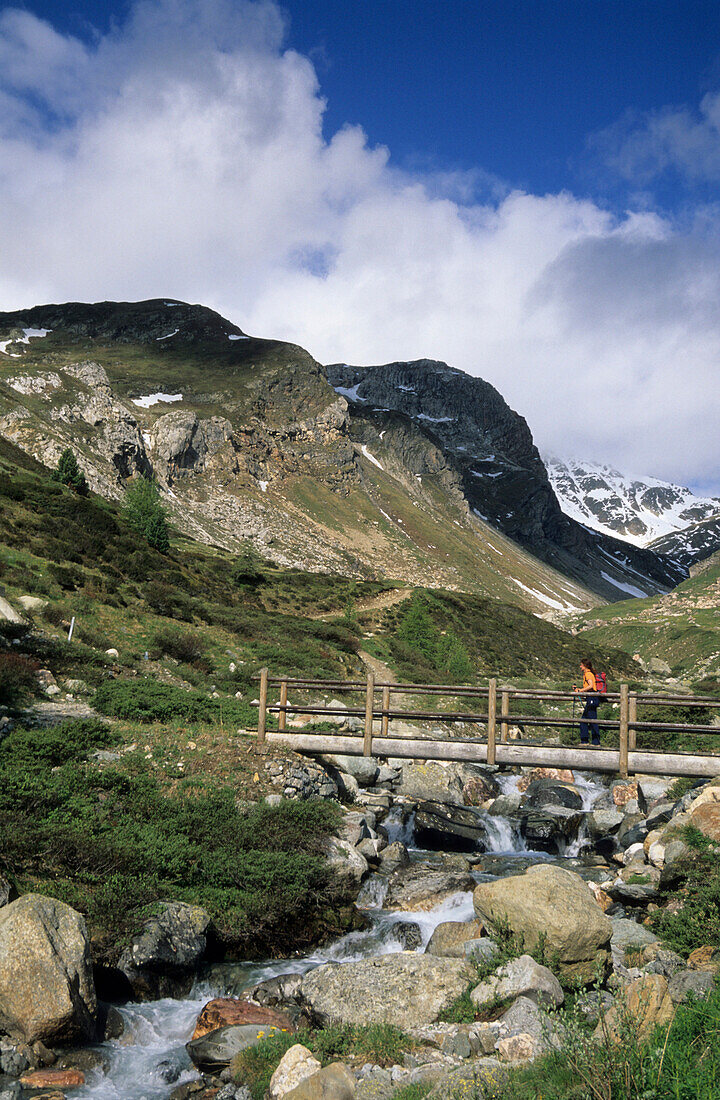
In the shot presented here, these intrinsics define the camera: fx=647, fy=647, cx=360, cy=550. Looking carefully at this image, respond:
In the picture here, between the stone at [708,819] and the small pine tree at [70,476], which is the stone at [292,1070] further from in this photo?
the small pine tree at [70,476]

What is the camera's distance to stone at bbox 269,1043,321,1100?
7.63 metres

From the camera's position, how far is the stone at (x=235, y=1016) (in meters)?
9.59

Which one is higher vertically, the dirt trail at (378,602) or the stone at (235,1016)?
the dirt trail at (378,602)

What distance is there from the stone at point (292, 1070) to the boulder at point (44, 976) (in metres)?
3.02

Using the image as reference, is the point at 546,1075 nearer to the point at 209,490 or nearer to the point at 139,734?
the point at 139,734

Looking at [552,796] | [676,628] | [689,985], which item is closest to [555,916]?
[689,985]

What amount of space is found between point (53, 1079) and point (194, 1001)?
265cm

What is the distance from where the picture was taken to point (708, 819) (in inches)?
541

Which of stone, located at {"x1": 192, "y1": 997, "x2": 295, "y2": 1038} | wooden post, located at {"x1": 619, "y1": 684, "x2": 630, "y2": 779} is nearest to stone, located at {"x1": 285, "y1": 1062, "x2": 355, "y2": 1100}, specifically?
stone, located at {"x1": 192, "y1": 997, "x2": 295, "y2": 1038}

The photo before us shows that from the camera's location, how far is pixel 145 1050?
929 cm

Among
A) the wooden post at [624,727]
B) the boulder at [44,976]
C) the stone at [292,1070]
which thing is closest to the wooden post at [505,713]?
the wooden post at [624,727]

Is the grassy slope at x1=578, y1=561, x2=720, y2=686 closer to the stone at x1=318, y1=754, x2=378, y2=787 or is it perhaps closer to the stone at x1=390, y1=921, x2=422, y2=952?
the stone at x1=318, y1=754, x2=378, y2=787

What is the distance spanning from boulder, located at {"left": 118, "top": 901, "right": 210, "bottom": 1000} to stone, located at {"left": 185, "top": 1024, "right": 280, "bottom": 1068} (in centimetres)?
127

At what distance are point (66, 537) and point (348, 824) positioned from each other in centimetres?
2829
